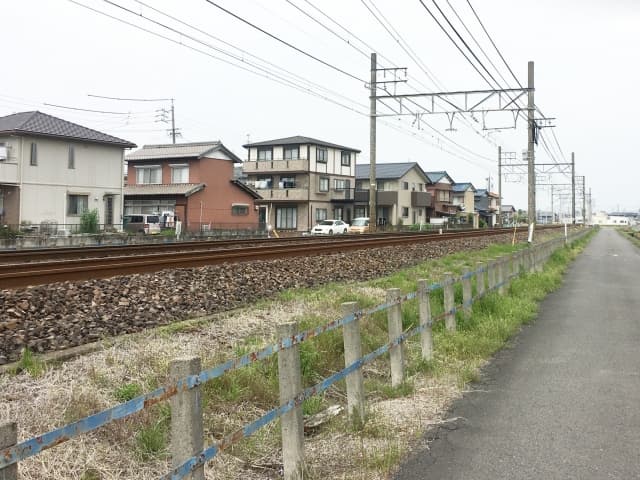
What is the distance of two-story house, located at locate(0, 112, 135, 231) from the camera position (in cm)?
3225

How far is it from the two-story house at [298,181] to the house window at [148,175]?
12082mm

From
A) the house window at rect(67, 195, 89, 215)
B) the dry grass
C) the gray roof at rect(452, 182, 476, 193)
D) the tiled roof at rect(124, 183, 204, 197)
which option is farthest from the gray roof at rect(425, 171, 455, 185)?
the dry grass

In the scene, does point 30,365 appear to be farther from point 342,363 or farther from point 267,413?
point 342,363

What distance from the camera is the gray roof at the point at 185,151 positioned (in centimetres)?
4603

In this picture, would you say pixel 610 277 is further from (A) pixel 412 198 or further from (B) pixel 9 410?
(A) pixel 412 198

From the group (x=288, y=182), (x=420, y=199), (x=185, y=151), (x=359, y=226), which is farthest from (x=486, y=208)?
(x=185, y=151)

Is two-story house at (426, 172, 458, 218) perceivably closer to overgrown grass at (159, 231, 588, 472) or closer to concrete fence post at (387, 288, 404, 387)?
overgrown grass at (159, 231, 588, 472)

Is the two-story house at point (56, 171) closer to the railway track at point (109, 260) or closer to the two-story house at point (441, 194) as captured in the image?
the railway track at point (109, 260)

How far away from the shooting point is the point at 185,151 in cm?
4709

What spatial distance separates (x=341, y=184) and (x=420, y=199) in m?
10.6

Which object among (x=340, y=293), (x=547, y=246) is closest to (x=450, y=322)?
(x=340, y=293)

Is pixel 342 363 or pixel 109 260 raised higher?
pixel 109 260

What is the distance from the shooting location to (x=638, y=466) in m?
4.32

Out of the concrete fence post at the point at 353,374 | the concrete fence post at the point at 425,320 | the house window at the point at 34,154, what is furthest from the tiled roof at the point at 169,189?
the concrete fence post at the point at 353,374
